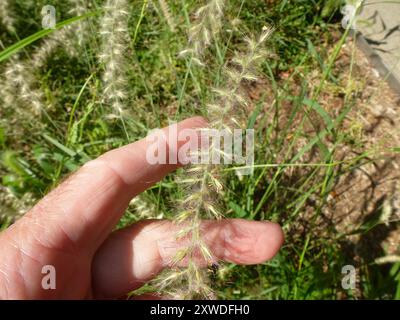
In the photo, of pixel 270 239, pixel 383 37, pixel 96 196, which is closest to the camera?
pixel 96 196

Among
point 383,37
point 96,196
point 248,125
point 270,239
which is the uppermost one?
point 383,37

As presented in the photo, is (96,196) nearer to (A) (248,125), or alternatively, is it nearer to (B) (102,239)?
(B) (102,239)

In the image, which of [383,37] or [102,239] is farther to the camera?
[383,37]

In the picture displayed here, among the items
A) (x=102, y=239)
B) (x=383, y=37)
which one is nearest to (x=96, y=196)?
(x=102, y=239)

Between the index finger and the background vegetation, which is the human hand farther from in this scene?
the background vegetation

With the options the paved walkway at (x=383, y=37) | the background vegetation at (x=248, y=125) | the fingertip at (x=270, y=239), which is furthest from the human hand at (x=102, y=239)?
the paved walkway at (x=383, y=37)

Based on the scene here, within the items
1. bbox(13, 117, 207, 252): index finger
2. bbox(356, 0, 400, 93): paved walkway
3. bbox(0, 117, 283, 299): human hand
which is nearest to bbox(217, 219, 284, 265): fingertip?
bbox(0, 117, 283, 299): human hand
